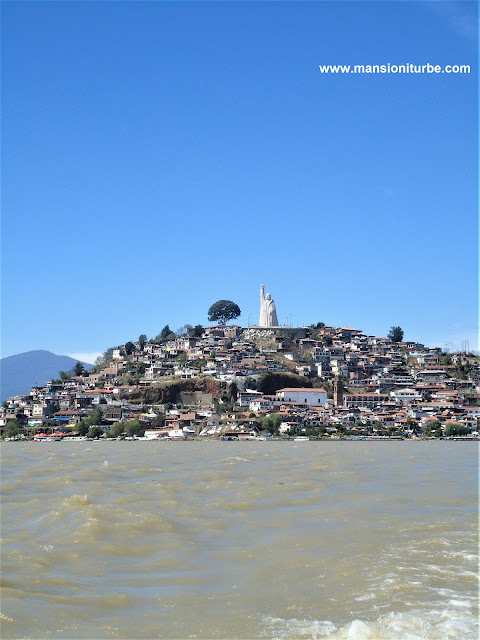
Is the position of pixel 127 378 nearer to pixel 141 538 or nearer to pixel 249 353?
pixel 249 353

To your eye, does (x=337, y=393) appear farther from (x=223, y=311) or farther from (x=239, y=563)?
(x=239, y=563)

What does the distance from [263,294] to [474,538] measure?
96277 millimetres

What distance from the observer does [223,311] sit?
10944 cm

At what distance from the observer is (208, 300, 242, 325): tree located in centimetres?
10950

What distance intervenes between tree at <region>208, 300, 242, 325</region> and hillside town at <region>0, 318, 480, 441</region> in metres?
7.45

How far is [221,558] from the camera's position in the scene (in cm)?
921

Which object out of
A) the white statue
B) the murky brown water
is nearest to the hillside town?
the white statue

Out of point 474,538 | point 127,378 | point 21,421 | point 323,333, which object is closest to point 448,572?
point 474,538

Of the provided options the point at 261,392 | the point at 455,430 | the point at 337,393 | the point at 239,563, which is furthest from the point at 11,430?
the point at 239,563

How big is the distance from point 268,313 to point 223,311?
858cm

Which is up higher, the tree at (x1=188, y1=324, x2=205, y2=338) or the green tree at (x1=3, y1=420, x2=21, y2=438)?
the tree at (x1=188, y1=324, x2=205, y2=338)

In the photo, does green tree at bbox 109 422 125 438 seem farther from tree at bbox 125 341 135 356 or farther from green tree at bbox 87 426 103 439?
tree at bbox 125 341 135 356

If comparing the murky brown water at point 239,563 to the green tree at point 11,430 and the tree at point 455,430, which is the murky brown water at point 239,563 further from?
the green tree at point 11,430

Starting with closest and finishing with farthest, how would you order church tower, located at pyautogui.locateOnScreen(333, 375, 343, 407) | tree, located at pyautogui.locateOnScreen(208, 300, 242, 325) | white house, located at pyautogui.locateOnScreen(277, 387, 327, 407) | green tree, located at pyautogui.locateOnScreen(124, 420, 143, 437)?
green tree, located at pyautogui.locateOnScreen(124, 420, 143, 437), white house, located at pyautogui.locateOnScreen(277, 387, 327, 407), church tower, located at pyautogui.locateOnScreen(333, 375, 343, 407), tree, located at pyautogui.locateOnScreen(208, 300, 242, 325)
